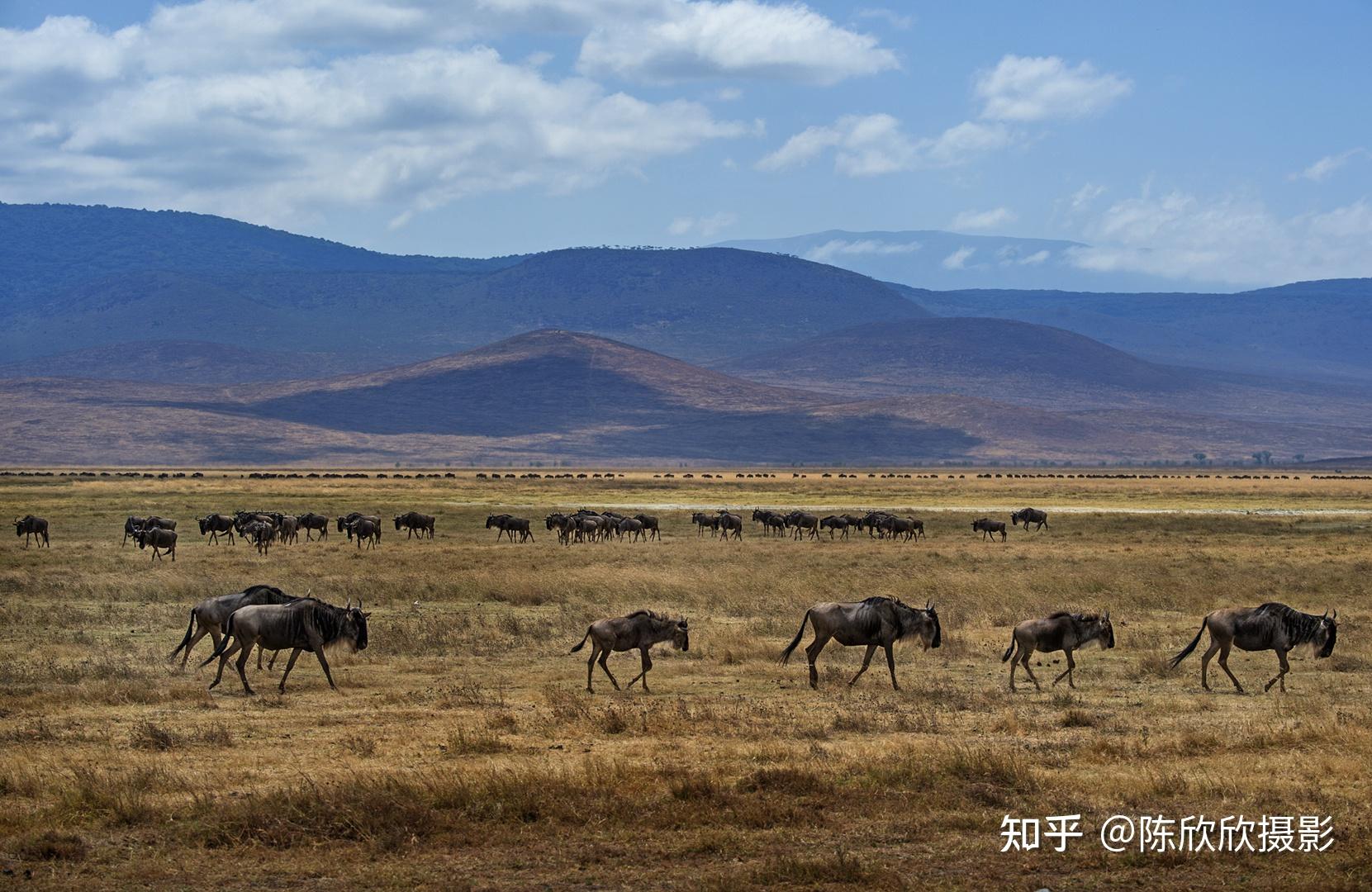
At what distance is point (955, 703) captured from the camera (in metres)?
17.0

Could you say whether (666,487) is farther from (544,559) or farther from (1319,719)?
(1319,719)

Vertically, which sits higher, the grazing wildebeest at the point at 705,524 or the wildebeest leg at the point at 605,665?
the grazing wildebeest at the point at 705,524

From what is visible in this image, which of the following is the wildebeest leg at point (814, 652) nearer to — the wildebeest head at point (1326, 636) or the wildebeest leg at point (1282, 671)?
the wildebeest leg at point (1282, 671)

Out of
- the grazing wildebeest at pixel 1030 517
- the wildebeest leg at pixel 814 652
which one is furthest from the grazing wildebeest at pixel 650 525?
the wildebeest leg at pixel 814 652

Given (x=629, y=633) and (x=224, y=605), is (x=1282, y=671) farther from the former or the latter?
(x=224, y=605)

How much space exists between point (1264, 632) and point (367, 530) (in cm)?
3242

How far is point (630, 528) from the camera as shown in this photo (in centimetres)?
5022

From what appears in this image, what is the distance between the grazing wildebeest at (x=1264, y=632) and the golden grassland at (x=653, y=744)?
57 centimetres

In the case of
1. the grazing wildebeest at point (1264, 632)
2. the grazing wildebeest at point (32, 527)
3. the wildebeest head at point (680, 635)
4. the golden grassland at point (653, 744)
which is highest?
the grazing wildebeest at point (1264, 632)

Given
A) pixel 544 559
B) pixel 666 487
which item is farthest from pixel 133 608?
pixel 666 487

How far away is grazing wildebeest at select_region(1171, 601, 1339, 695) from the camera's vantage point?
60.2 ft

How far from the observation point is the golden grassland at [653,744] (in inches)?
412

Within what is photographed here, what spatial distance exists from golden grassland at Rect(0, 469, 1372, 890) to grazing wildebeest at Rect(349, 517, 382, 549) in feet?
40.4

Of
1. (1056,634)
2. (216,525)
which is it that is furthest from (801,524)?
(1056,634)
